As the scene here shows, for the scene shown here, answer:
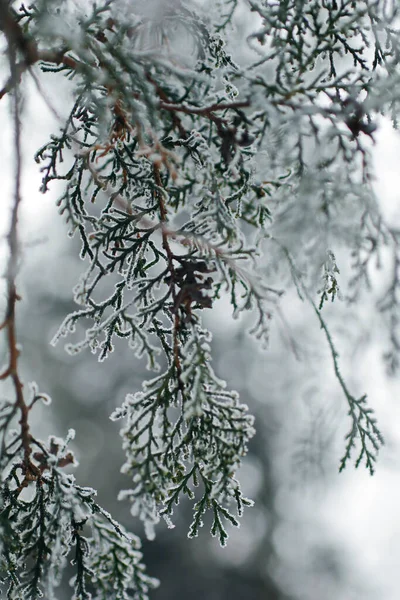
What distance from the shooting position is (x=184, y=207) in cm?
200

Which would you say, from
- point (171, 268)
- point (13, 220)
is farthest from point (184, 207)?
point (13, 220)

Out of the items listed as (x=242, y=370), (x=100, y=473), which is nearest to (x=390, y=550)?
(x=242, y=370)

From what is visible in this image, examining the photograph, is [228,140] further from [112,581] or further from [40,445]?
[112,581]

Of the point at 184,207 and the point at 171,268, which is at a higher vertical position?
the point at 184,207

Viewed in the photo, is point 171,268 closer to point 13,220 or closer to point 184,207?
point 184,207

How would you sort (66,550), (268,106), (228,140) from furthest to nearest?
(66,550)
(228,140)
(268,106)

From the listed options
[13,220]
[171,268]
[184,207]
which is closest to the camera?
[13,220]

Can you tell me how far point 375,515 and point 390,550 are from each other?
3.38 ft

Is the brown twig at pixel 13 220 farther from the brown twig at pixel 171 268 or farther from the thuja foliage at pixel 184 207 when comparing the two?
the brown twig at pixel 171 268

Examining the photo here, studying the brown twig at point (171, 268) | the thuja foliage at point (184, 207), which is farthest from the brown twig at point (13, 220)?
the brown twig at point (171, 268)

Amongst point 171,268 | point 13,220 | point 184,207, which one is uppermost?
point 184,207

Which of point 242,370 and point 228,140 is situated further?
point 242,370

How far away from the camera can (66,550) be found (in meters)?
1.81

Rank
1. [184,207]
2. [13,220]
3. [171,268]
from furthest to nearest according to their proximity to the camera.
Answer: [184,207] < [171,268] < [13,220]
